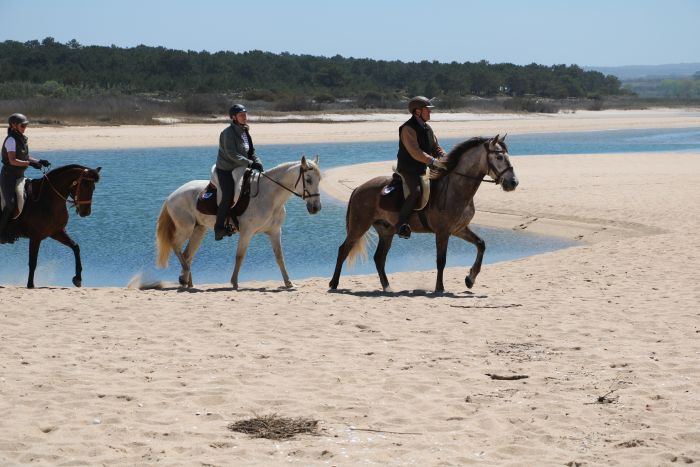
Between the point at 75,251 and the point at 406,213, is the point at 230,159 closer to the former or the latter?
the point at 406,213

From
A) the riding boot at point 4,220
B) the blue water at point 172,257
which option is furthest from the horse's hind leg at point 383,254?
the riding boot at point 4,220

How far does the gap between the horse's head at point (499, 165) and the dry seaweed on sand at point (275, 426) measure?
578 centimetres

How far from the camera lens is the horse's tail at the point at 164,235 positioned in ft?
42.4

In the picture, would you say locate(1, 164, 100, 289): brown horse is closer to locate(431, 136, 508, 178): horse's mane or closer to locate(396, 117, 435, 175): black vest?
locate(396, 117, 435, 175): black vest

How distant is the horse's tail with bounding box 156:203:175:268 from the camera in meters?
12.9

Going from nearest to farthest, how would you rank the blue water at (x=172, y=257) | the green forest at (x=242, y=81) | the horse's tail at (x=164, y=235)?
1. the horse's tail at (x=164, y=235)
2. the blue water at (x=172, y=257)
3. the green forest at (x=242, y=81)

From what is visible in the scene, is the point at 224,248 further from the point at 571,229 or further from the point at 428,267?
the point at 571,229

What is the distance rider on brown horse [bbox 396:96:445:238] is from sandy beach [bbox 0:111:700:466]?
1031mm

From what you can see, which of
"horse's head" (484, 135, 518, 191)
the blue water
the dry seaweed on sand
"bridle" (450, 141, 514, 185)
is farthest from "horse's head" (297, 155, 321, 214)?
the dry seaweed on sand

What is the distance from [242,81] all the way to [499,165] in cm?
7051

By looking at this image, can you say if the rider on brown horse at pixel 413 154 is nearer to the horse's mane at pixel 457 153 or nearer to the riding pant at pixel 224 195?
the horse's mane at pixel 457 153

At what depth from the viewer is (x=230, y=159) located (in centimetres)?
1200

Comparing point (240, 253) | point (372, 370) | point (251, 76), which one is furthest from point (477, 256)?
point (251, 76)

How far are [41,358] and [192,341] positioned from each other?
1.27 m
